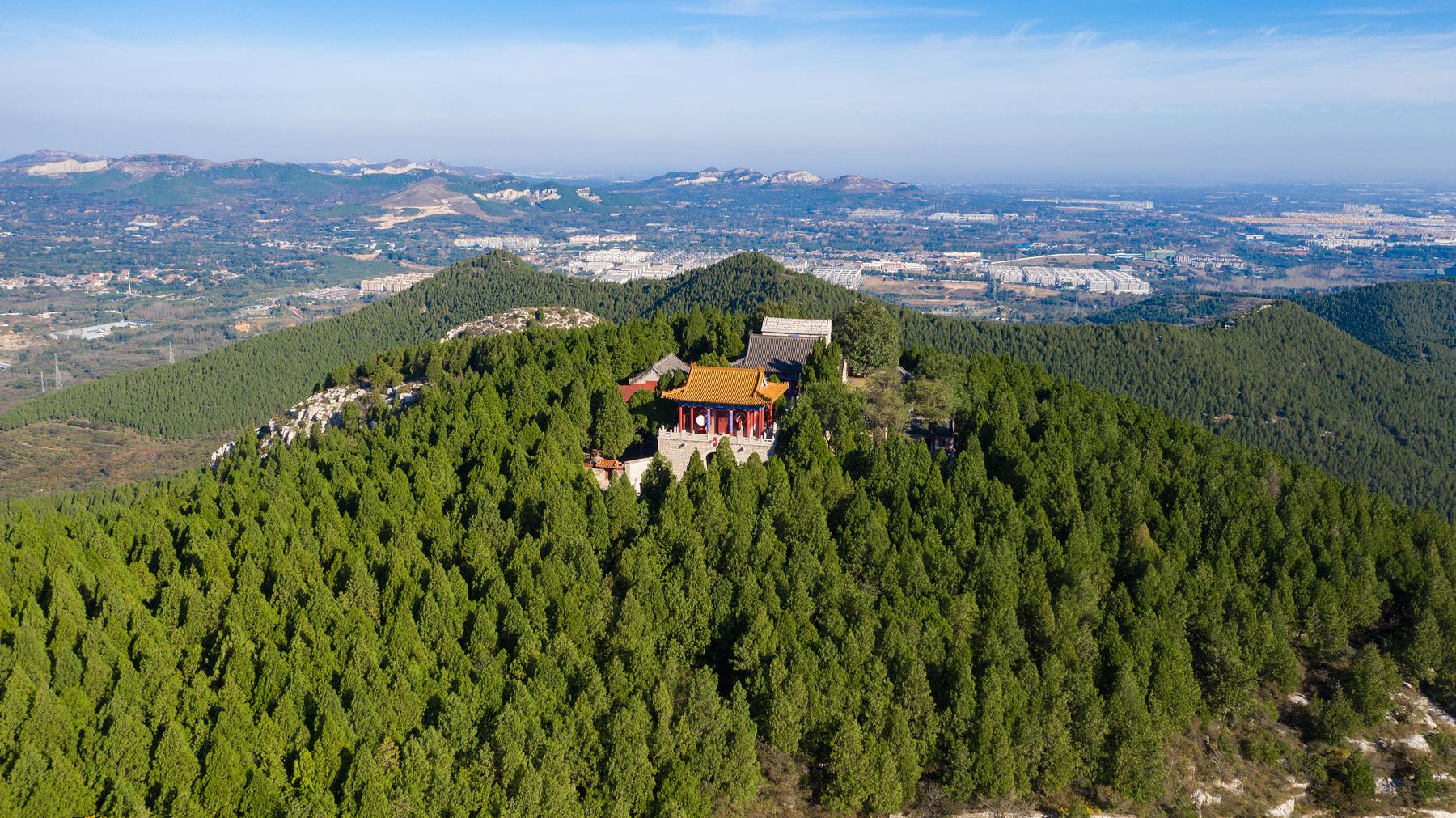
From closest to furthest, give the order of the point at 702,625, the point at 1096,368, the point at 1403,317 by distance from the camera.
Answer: the point at 702,625 → the point at 1096,368 → the point at 1403,317

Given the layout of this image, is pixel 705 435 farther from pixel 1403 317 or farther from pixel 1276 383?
pixel 1403 317

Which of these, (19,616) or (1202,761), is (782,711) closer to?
(1202,761)

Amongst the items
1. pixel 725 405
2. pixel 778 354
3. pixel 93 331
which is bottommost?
pixel 93 331

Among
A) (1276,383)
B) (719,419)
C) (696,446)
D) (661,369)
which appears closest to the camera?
(696,446)

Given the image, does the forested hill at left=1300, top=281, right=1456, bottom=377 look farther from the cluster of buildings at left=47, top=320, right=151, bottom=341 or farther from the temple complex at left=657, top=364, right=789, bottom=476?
the cluster of buildings at left=47, top=320, right=151, bottom=341

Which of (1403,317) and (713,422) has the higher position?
(713,422)

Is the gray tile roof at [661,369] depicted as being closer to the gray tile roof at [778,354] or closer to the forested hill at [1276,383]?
the gray tile roof at [778,354]

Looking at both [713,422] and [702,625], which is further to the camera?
[713,422]

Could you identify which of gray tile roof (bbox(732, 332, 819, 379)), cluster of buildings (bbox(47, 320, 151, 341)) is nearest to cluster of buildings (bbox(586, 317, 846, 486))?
gray tile roof (bbox(732, 332, 819, 379))

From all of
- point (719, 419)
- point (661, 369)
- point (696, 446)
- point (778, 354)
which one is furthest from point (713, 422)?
point (661, 369)
